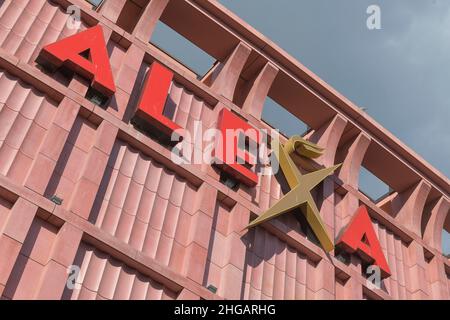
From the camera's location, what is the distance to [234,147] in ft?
87.1

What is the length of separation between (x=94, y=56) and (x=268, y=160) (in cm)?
834

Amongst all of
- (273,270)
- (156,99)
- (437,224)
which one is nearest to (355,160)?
(437,224)

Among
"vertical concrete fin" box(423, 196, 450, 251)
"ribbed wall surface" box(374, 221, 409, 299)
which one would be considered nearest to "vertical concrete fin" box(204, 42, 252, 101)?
"ribbed wall surface" box(374, 221, 409, 299)

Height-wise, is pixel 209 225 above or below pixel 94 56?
below

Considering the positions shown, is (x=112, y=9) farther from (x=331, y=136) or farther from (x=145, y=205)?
(x=331, y=136)

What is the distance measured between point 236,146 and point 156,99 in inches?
146

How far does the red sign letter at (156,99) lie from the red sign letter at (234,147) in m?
2.01

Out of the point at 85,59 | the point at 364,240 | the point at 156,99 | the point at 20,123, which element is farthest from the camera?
the point at 364,240

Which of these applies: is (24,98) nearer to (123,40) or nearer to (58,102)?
(58,102)

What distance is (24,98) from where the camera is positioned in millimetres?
22328

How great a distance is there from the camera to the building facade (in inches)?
798
